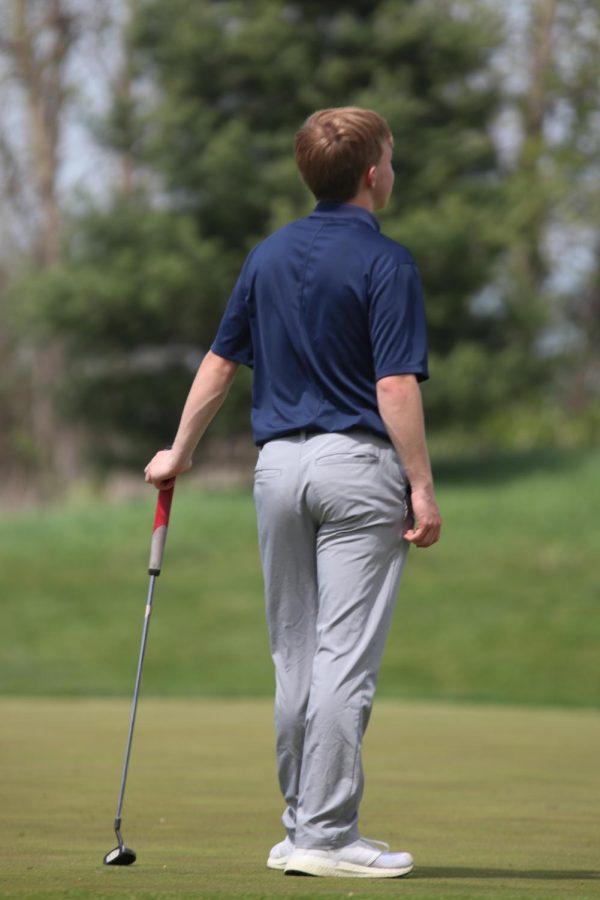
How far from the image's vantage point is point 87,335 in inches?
792

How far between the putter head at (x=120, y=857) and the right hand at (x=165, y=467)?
0.83 meters

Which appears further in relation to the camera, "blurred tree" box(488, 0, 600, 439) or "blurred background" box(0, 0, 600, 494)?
"blurred tree" box(488, 0, 600, 439)

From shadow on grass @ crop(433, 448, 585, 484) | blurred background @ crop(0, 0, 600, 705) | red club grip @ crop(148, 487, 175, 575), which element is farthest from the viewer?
shadow on grass @ crop(433, 448, 585, 484)

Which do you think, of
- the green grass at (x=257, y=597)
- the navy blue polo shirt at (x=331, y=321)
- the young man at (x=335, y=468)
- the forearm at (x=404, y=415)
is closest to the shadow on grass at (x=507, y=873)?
the young man at (x=335, y=468)

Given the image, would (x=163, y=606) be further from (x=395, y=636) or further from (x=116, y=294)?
(x=116, y=294)

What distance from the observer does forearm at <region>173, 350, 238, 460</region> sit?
12.7 ft

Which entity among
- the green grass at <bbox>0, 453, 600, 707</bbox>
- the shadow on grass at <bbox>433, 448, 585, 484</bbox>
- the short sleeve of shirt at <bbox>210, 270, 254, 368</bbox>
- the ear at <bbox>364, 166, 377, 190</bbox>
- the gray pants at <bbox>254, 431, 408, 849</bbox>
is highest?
the ear at <bbox>364, 166, 377, 190</bbox>

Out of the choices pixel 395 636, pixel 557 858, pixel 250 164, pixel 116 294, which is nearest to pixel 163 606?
pixel 395 636

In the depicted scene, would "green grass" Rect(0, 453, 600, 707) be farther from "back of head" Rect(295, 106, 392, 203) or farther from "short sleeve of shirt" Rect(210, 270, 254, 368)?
"back of head" Rect(295, 106, 392, 203)

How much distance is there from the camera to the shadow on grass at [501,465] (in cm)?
1998

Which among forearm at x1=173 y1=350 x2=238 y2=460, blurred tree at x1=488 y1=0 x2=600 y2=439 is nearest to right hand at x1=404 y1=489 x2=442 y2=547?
forearm at x1=173 y1=350 x2=238 y2=460

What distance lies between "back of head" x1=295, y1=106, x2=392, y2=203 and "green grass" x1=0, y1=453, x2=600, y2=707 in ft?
28.5

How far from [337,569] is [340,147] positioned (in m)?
0.93

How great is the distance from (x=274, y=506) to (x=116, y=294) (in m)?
15.7
